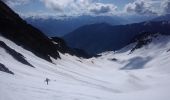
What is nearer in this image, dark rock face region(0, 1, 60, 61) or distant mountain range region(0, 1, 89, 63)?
distant mountain range region(0, 1, 89, 63)

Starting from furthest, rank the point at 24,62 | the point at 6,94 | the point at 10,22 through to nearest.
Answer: the point at 10,22 → the point at 24,62 → the point at 6,94

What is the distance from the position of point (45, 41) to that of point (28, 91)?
6408 centimetres

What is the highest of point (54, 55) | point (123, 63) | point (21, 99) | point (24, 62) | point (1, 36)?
point (123, 63)

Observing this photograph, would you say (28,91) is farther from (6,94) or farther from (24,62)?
(24,62)

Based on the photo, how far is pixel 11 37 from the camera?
66.9 meters

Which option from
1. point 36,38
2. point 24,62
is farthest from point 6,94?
point 36,38

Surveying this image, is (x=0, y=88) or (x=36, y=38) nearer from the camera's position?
(x=0, y=88)

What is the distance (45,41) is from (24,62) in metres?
39.3

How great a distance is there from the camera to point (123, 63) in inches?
7854

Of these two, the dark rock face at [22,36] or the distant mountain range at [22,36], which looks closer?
the distant mountain range at [22,36]

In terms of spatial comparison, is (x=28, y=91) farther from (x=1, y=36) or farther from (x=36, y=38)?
(x=36, y=38)

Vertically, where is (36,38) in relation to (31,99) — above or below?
above

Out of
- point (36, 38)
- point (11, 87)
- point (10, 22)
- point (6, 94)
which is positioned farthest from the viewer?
point (36, 38)

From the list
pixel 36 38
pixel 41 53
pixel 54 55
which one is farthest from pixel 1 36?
pixel 54 55
